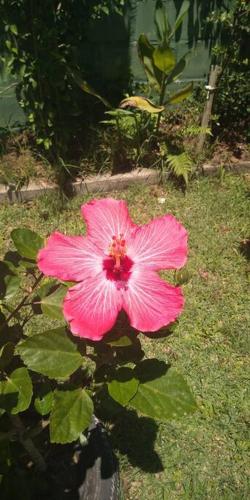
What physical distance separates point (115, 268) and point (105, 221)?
15 cm

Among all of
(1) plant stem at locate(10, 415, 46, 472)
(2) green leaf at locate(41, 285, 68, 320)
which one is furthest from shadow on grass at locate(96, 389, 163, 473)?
(2) green leaf at locate(41, 285, 68, 320)

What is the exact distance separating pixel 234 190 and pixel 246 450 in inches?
86.1

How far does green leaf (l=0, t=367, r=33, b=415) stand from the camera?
3.17 ft

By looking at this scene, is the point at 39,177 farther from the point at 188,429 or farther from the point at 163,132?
the point at 188,429

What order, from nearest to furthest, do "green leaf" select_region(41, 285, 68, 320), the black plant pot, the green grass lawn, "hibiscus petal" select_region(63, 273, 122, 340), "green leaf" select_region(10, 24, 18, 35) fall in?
"hibiscus petal" select_region(63, 273, 122, 340), "green leaf" select_region(41, 285, 68, 320), the black plant pot, the green grass lawn, "green leaf" select_region(10, 24, 18, 35)

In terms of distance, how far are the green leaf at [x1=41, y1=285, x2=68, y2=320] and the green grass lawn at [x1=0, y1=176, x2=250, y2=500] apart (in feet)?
4.35

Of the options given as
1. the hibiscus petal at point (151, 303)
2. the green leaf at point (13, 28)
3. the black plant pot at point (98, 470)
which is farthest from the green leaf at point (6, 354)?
the green leaf at point (13, 28)

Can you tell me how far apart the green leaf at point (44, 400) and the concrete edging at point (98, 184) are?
2.55 m

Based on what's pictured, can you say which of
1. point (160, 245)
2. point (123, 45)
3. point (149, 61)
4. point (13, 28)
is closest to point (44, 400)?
point (160, 245)

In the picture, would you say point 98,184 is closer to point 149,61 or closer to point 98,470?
point 149,61

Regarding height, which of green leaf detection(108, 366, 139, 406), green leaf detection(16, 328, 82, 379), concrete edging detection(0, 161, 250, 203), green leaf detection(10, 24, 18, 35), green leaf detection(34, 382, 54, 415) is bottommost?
concrete edging detection(0, 161, 250, 203)

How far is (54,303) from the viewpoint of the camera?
115 cm

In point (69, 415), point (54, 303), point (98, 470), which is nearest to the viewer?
point (69, 415)

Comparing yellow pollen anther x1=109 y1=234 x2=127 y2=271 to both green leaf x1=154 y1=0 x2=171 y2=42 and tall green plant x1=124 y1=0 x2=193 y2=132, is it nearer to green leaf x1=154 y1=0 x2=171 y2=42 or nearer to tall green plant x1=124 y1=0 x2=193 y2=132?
tall green plant x1=124 y1=0 x2=193 y2=132
